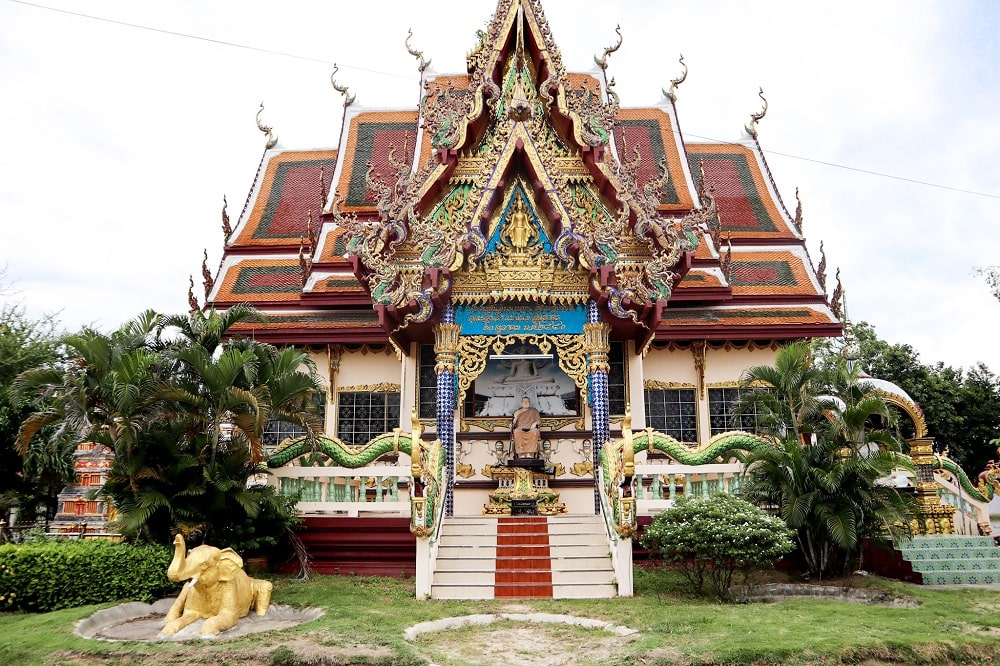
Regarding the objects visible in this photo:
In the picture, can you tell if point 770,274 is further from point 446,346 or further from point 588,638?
point 588,638

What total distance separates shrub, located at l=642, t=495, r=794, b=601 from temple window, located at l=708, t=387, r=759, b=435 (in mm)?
5312

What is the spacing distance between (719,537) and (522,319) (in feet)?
15.5

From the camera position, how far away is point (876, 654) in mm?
6414

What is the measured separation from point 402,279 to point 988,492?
1160cm

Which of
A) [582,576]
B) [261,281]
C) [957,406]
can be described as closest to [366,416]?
[261,281]

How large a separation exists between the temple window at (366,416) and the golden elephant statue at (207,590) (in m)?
6.58

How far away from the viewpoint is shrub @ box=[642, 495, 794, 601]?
28.3 ft

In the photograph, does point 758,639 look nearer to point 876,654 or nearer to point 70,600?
point 876,654

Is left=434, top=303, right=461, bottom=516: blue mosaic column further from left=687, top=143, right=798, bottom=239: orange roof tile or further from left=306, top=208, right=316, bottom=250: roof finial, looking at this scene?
left=687, top=143, right=798, bottom=239: orange roof tile

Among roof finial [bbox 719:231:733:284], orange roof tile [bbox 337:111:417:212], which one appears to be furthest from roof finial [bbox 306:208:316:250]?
roof finial [bbox 719:231:733:284]

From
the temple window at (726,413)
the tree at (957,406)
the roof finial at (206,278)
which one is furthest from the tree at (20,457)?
the tree at (957,406)

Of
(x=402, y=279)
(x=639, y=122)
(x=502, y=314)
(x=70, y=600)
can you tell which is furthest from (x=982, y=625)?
(x=639, y=122)

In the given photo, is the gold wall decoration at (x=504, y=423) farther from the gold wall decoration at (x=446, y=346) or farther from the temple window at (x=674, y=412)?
the temple window at (x=674, y=412)

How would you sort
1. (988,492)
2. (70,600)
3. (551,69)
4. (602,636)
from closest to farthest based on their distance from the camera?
(602,636)
(70,600)
(551,69)
(988,492)
